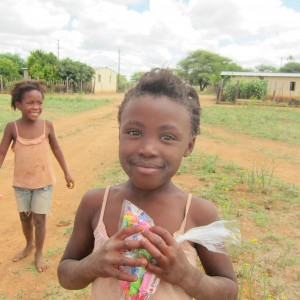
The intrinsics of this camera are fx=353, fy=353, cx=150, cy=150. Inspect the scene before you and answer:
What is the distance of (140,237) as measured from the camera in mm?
1049

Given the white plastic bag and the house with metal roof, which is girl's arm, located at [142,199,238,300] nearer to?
the white plastic bag

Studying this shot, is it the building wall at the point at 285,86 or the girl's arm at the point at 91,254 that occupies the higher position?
the building wall at the point at 285,86

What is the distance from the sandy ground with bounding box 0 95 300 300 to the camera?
10.4 ft

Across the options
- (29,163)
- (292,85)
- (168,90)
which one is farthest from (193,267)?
(292,85)

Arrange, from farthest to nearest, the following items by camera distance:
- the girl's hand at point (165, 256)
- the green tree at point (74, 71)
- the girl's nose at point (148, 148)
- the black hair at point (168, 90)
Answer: the green tree at point (74, 71) < the black hair at point (168, 90) < the girl's nose at point (148, 148) < the girl's hand at point (165, 256)

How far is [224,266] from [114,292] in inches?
16.4

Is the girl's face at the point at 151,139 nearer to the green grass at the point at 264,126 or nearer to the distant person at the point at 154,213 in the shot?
the distant person at the point at 154,213

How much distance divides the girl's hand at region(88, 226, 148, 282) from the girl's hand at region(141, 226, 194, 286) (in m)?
0.03

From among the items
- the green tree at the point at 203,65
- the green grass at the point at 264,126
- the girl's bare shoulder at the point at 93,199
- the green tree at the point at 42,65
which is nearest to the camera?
the girl's bare shoulder at the point at 93,199

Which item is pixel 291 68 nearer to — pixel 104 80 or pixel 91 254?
pixel 104 80

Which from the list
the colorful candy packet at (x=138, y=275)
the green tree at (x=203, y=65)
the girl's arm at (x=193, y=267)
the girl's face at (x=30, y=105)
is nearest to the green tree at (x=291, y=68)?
the green tree at (x=203, y=65)

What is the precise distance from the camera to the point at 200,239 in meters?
1.19

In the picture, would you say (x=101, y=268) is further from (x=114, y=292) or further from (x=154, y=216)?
(x=154, y=216)

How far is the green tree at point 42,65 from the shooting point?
110 feet
